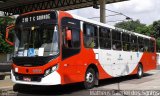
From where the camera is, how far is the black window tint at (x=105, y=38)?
16.2m

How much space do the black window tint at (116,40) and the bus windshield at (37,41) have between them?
527 centimetres

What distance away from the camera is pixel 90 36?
49.8 feet

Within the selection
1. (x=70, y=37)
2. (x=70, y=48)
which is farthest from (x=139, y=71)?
(x=70, y=37)

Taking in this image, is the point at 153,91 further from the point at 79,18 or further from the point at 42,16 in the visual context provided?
the point at 42,16

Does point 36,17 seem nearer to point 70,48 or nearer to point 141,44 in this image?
point 70,48

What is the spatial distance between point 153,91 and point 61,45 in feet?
14.1

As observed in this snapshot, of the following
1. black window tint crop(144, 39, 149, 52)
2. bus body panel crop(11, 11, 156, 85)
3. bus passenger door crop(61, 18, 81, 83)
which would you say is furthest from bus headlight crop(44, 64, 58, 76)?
black window tint crop(144, 39, 149, 52)

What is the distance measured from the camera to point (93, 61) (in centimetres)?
1544

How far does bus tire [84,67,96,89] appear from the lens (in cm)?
1480

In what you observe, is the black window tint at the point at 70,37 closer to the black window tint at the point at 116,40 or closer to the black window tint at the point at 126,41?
the black window tint at the point at 116,40

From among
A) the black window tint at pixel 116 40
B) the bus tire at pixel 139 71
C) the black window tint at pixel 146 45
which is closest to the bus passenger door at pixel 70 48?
the black window tint at pixel 116 40

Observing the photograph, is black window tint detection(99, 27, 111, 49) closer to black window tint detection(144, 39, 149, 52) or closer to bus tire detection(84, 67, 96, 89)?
bus tire detection(84, 67, 96, 89)

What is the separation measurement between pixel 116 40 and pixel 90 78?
365cm

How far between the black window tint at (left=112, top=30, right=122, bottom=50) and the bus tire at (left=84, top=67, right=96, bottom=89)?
2.69m
